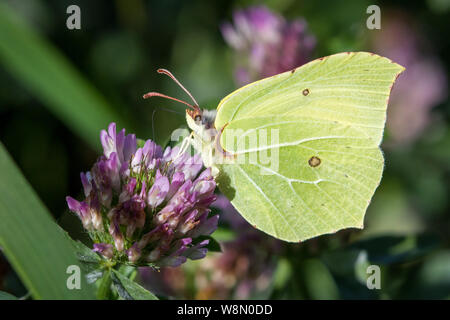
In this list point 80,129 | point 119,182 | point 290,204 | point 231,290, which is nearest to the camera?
point 119,182

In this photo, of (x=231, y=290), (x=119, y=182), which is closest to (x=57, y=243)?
(x=119, y=182)

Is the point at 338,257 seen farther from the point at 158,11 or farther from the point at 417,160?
the point at 158,11

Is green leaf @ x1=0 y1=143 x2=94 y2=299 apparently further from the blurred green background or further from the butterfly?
the blurred green background

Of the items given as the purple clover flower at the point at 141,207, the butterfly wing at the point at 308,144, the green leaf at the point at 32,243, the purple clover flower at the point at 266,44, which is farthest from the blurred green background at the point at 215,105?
the green leaf at the point at 32,243

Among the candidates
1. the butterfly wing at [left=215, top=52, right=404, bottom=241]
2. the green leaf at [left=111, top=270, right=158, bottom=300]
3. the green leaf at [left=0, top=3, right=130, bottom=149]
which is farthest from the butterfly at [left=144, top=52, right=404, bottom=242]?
the green leaf at [left=0, top=3, right=130, bottom=149]

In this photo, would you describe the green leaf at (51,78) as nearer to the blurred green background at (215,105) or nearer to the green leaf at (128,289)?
the blurred green background at (215,105)

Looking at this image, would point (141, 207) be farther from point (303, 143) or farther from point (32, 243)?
point (303, 143)
